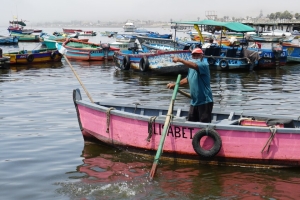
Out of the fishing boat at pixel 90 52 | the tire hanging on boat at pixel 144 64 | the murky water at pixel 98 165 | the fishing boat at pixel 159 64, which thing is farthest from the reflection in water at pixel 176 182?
the fishing boat at pixel 90 52

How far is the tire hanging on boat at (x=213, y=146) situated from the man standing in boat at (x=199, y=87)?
22.3 inches

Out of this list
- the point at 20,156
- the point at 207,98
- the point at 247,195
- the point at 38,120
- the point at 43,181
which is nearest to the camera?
the point at 247,195

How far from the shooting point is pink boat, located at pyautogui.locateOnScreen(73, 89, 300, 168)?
941cm

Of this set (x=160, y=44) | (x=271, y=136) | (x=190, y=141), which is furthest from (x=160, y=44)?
(x=271, y=136)

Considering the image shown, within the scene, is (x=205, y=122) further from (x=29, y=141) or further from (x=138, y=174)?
(x=29, y=141)

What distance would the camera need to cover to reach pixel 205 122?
33.6 feet

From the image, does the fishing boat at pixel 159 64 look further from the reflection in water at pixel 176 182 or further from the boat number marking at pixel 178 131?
the reflection in water at pixel 176 182

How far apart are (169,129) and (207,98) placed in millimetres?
994

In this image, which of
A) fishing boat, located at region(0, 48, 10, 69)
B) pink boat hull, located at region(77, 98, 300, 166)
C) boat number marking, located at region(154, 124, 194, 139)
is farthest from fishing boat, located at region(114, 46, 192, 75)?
boat number marking, located at region(154, 124, 194, 139)

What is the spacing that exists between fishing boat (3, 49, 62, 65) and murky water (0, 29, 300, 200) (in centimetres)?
1100

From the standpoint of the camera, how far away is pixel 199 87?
999 cm

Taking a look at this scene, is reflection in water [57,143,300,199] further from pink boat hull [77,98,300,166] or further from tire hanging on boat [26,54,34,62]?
tire hanging on boat [26,54,34,62]

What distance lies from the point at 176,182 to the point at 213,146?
41.6 inches

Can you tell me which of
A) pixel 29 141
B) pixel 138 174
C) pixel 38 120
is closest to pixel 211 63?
pixel 38 120
